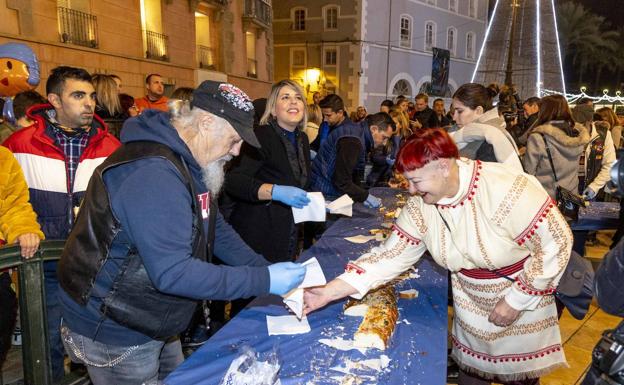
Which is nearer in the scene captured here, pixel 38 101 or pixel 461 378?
pixel 461 378

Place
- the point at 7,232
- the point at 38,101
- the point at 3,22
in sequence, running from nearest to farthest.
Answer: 1. the point at 7,232
2. the point at 38,101
3. the point at 3,22

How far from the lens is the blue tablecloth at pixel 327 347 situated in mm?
1562

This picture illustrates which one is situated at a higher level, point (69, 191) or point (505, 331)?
point (69, 191)

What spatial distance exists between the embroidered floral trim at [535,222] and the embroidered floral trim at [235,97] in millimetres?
1315

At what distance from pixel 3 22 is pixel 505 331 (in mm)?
9064

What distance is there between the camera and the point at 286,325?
194cm

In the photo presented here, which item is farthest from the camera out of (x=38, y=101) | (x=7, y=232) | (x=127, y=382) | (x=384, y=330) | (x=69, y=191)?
(x=38, y=101)

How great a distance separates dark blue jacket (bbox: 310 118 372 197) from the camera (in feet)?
12.6

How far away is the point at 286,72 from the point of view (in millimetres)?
24609

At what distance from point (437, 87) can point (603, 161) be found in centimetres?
2201

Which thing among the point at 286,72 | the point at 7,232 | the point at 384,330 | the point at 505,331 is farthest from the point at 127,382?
the point at 286,72

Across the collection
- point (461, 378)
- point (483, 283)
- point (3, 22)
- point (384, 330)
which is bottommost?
point (461, 378)

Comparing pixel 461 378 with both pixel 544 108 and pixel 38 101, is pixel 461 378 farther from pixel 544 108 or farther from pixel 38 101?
pixel 38 101

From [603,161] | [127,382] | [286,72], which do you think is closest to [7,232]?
[127,382]
